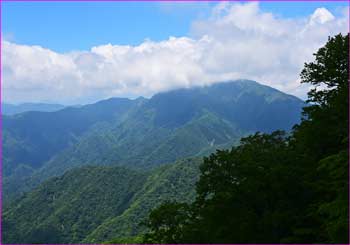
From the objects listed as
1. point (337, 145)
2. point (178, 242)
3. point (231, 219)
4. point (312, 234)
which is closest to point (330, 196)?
point (312, 234)

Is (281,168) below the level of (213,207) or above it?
above

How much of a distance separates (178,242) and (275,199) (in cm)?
937

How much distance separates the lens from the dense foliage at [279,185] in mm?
30594

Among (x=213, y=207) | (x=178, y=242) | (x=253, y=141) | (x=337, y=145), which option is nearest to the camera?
(x=337, y=145)

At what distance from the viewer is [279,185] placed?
32438 millimetres

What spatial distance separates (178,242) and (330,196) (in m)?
14.3

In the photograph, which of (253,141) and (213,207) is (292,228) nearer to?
(213,207)

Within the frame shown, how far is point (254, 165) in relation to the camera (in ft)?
113

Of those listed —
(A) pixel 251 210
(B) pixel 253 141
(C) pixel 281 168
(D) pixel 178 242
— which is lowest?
(D) pixel 178 242

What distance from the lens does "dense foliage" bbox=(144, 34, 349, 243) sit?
3059 centimetres

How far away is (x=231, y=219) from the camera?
32.8m

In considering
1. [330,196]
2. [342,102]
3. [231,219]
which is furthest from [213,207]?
[342,102]

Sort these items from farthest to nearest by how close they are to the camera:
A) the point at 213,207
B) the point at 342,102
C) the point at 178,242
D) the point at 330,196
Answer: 1. the point at 178,242
2. the point at 213,207
3. the point at 342,102
4. the point at 330,196

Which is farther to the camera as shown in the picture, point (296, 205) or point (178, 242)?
point (178, 242)
